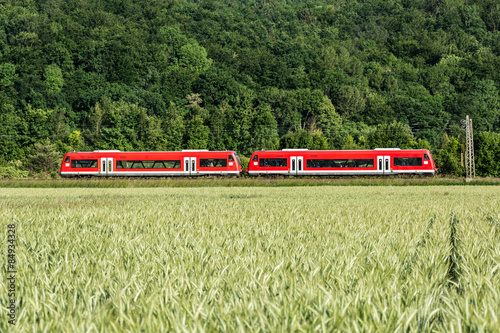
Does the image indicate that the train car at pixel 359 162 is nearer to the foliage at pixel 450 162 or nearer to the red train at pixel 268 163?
the red train at pixel 268 163

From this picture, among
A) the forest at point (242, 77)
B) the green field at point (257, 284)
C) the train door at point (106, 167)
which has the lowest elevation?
the green field at point (257, 284)

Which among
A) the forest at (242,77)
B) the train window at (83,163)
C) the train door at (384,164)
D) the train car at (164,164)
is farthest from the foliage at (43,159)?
the train door at (384,164)

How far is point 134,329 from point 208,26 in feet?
539

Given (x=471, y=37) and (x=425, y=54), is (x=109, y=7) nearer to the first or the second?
(x=425, y=54)

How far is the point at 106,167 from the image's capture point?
48.1 m

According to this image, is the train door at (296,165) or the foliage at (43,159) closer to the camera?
the train door at (296,165)

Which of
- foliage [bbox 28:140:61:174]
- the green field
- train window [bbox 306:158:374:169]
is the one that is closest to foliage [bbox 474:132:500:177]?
train window [bbox 306:158:374:169]

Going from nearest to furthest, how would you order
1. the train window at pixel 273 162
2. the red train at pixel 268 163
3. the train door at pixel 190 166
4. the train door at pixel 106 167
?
the red train at pixel 268 163 → the train door at pixel 190 166 → the train door at pixel 106 167 → the train window at pixel 273 162

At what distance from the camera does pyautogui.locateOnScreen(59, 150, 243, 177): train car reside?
47875 mm

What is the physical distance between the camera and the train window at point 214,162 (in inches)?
1897

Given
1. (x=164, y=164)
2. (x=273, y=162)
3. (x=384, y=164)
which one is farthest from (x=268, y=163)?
(x=384, y=164)

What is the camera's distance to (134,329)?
7.00 feet

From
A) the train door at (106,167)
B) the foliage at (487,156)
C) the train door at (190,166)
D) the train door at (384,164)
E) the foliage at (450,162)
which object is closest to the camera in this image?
the train door at (384,164)

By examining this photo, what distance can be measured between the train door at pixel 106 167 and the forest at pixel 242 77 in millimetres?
28243
